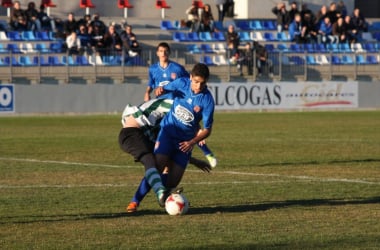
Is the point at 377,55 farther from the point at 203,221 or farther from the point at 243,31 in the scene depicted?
the point at 203,221

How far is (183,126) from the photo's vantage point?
11766 millimetres

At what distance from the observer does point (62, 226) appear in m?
10.4

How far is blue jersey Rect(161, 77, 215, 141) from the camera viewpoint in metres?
11.6

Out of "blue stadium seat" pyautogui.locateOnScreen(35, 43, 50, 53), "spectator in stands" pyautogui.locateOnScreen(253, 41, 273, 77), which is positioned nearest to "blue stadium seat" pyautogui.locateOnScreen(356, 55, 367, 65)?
"spectator in stands" pyautogui.locateOnScreen(253, 41, 273, 77)

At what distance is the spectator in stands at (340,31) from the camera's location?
4406 centimetres

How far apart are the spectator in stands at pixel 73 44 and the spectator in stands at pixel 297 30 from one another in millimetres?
10120

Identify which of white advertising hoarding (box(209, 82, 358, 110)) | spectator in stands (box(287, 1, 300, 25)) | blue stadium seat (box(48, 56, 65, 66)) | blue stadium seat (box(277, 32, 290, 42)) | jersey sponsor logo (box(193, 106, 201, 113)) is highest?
spectator in stands (box(287, 1, 300, 25))

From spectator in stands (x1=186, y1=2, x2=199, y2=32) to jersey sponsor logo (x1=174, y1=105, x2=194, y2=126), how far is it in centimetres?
3105

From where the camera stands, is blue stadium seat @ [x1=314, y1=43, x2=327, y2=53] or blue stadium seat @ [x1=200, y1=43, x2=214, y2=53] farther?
blue stadium seat @ [x1=314, y1=43, x2=327, y2=53]

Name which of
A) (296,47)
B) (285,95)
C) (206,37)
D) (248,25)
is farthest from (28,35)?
(296,47)

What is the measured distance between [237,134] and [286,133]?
1349 mm

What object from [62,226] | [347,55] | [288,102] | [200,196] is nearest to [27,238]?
[62,226]

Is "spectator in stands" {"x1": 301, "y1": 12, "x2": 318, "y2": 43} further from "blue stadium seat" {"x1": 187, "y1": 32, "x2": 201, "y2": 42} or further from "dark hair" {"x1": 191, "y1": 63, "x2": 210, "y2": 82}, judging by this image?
"dark hair" {"x1": 191, "y1": 63, "x2": 210, "y2": 82}

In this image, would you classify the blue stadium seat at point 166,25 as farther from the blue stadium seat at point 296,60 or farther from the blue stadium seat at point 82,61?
the blue stadium seat at point 82,61
